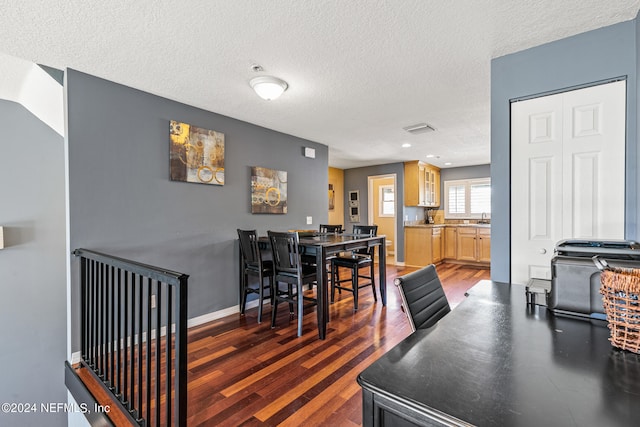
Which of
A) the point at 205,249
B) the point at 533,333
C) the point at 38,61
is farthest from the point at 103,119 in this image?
the point at 533,333

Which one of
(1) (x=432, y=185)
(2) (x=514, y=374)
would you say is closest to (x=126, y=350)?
(2) (x=514, y=374)

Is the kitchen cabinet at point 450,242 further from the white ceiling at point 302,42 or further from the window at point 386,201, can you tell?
the white ceiling at point 302,42

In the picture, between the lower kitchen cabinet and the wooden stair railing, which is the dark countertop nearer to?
the wooden stair railing

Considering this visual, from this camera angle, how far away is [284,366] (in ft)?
7.27

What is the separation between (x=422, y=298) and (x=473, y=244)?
580cm

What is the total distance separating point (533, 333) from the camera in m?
1.02

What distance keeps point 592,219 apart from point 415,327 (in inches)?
60.4

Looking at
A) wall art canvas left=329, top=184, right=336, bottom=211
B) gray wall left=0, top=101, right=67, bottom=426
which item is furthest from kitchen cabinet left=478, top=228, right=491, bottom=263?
gray wall left=0, top=101, right=67, bottom=426

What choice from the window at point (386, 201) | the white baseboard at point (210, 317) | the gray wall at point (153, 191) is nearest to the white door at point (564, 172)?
the gray wall at point (153, 191)

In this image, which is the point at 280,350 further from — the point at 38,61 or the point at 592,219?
the point at 38,61

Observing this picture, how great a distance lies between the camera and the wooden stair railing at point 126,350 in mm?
1298

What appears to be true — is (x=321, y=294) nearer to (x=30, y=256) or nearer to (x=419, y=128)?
(x=419, y=128)

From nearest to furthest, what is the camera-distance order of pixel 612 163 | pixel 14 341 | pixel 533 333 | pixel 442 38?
pixel 533 333, pixel 612 163, pixel 442 38, pixel 14 341

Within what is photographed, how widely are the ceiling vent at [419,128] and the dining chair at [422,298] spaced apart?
9.01 feet
